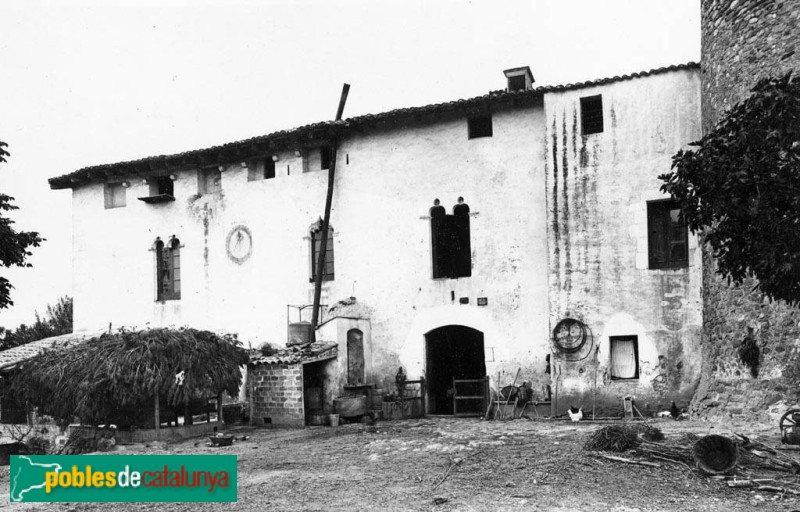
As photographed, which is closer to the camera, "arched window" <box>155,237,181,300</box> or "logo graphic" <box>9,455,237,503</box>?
"logo graphic" <box>9,455,237,503</box>

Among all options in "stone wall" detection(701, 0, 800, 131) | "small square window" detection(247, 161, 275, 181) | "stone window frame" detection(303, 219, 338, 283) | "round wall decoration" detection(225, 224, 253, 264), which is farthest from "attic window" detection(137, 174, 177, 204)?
"stone wall" detection(701, 0, 800, 131)

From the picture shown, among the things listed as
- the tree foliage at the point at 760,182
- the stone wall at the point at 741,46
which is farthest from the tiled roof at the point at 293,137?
the tree foliage at the point at 760,182

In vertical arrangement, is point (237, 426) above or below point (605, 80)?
below

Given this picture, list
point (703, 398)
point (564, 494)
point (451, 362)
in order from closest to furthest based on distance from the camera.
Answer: point (564, 494)
point (703, 398)
point (451, 362)

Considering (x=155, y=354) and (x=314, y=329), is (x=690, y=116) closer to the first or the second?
(x=314, y=329)

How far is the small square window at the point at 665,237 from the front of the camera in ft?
54.3

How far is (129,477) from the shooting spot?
792 cm

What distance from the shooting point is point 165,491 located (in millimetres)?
7746

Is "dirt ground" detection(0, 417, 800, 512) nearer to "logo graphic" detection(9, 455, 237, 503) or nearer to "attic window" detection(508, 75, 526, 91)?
"logo graphic" detection(9, 455, 237, 503)

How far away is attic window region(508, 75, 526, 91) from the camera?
1980cm

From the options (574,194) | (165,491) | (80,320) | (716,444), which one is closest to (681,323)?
(574,194)

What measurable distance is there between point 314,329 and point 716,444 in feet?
36.3

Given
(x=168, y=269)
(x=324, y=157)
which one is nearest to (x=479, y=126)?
(x=324, y=157)

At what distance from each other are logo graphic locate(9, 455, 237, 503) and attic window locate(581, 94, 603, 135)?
11909 millimetres
